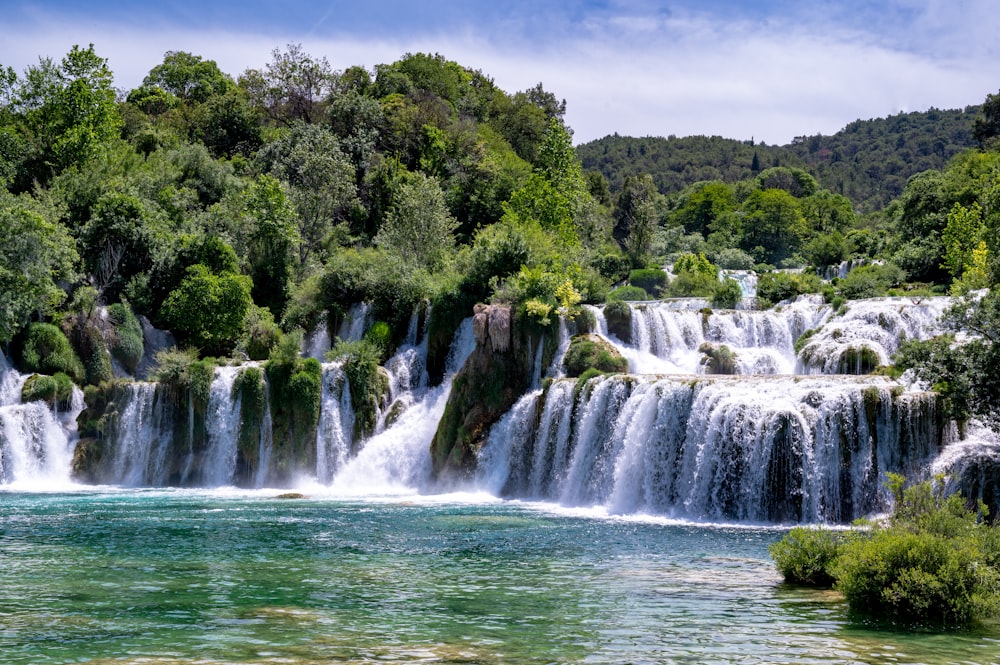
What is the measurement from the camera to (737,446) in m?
26.5

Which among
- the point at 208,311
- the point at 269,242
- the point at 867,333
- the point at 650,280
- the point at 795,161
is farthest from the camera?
the point at 795,161

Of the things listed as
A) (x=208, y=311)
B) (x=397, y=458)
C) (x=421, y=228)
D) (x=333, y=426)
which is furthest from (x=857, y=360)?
(x=208, y=311)

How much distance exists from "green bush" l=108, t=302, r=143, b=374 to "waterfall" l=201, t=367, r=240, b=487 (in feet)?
19.5

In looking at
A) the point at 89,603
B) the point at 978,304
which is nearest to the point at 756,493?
the point at 978,304

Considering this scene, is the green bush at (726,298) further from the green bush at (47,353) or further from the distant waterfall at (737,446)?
the green bush at (47,353)

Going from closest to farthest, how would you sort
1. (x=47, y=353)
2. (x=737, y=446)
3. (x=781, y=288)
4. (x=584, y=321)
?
1. (x=737, y=446)
2. (x=584, y=321)
3. (x=47, y=353)
4. (x=781, y=288)

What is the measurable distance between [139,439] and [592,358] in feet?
60.5

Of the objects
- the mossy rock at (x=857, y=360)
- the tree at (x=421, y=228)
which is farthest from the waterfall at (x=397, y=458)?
the mossy rock at (x=857, y=360)

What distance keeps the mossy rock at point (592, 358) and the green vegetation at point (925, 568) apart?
20390 millimetres

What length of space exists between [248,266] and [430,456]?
1913cm

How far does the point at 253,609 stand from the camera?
14477mm

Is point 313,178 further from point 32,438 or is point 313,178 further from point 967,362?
point 967,362

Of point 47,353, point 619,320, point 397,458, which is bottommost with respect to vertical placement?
point 397,458

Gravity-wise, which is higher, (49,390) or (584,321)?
(584,321)
